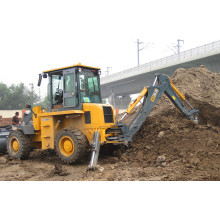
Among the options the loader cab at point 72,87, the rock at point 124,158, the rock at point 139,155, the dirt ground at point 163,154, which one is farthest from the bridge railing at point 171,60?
the rock at point 124,158

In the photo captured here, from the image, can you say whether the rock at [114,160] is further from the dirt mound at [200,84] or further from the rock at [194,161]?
the dirt mound at [200,84]

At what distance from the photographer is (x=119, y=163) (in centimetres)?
820

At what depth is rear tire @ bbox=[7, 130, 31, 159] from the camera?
970 centimetres

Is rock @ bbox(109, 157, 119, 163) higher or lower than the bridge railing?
lower

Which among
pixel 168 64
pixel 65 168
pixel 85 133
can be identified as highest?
pixel 168 64

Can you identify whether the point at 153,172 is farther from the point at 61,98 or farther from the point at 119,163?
the point at 61,98

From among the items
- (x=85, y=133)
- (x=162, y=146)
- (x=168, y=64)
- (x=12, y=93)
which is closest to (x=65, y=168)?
(x=85, y=133)

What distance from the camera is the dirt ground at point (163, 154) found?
6848 millimetres

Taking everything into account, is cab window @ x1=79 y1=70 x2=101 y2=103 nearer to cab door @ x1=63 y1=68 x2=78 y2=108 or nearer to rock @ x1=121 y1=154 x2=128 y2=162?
cab door @ x1=63 y1=68 x2=78 y2=108

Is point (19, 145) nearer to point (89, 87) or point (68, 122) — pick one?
point (68, 122)

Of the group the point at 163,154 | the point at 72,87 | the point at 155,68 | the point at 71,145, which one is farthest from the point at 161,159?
the point at 155,68

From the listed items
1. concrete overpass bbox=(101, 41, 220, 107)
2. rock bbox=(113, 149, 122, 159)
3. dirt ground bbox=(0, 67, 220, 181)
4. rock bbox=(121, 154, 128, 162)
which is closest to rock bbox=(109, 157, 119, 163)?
dirt ground bbox=(0, 67, 220, 181)

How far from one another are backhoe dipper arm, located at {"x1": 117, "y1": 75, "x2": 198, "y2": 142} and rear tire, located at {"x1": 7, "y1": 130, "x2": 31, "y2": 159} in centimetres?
341

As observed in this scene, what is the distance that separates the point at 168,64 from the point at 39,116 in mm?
21993
